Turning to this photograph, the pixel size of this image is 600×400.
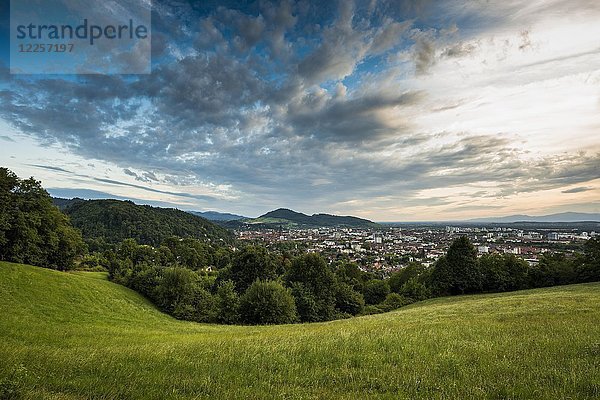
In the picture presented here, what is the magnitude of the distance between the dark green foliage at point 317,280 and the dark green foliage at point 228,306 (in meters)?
11.4

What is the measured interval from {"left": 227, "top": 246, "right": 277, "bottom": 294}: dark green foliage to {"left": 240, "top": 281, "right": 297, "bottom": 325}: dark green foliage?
15952 mm

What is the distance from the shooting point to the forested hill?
15301 centimetres

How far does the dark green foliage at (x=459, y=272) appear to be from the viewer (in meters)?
60.8

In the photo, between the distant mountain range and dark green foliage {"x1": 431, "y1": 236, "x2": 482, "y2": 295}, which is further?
the distant mountain range

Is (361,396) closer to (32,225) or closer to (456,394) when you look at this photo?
(456,394)

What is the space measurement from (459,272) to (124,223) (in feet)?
528

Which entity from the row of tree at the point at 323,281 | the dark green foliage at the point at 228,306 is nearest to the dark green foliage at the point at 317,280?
the row of tree at the point at 323,281

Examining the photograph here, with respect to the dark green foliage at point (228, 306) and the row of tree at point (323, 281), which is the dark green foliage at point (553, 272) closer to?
the row of tree at point (323, 281)

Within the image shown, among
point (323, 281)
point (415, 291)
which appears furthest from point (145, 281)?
point (415, 291)

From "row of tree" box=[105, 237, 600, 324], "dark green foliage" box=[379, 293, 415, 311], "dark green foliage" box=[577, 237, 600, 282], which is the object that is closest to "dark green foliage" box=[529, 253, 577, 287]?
"row of tree" box=[105, 237, 600, 324]

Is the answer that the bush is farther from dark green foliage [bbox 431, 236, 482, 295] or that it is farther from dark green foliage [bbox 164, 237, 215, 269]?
dark green foliage [bbox 164, 237, 215, 269]

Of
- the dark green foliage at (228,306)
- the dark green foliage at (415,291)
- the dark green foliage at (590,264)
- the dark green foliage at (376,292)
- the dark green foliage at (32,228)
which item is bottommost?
the dark green foliage at (376,292)

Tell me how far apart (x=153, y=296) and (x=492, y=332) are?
5829 cm

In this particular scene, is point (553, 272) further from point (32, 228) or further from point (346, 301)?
point (32, 228)
